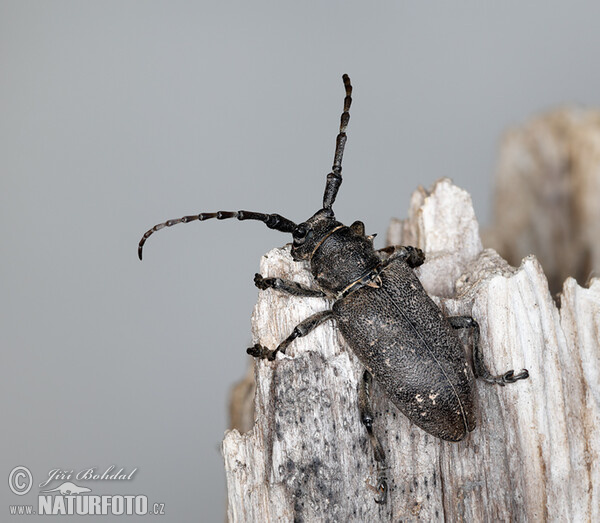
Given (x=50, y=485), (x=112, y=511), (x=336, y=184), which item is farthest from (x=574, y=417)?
(x=50, y=485)

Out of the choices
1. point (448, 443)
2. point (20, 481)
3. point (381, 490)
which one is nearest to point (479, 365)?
point (448, 443)

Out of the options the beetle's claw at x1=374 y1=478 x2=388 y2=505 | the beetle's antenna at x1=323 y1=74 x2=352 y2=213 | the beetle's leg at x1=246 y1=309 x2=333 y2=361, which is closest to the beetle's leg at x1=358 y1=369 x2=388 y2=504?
the beetle's claw at x1=374 y1=478 x2=388 y2=505

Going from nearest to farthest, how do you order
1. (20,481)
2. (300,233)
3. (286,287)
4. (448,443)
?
1. (448,443)
2. (286,287)
3. (300,233)
4. (20,481)

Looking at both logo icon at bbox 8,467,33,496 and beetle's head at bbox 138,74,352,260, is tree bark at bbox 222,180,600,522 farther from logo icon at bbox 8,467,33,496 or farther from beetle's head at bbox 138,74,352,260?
logo icon at bbox 8,467,33,496

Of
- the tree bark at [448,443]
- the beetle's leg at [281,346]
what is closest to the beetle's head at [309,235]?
the tree bark at [448,443]

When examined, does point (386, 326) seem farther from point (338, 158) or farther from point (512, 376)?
point (338, 158)

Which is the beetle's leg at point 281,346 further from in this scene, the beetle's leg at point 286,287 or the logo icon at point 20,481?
the logo icon at point 20,481
